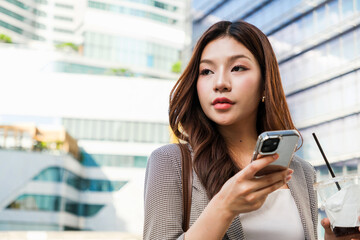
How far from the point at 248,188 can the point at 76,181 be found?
32959 mm

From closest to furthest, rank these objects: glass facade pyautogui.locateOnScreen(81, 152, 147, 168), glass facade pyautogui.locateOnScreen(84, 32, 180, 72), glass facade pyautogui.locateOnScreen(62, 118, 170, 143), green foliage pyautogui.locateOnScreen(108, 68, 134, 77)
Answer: glass facade pyautogui.locateOnScreen(62, 118, 170, 143) → glass facade pyautogui.locateOnScreen(81, 152, 147, 168) → green foliage pyautogui.locateOnScreen(108, 68, 134, 77) → glass facade pyautogui.locateOnScreen(84, 32, 180, 72)

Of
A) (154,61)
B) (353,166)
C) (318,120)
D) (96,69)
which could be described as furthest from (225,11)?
(154,61)

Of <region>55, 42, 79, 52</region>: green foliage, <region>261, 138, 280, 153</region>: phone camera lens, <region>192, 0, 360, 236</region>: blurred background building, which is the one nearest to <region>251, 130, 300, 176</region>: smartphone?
<region>261, 138, 280, 153</region>: phone camera lens

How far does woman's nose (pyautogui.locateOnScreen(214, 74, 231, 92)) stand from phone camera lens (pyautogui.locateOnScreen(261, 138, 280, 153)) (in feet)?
1.18

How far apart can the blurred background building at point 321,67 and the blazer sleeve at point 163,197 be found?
13473mm

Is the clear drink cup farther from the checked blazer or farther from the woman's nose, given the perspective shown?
the woman's nose

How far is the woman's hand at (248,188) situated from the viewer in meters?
0.78

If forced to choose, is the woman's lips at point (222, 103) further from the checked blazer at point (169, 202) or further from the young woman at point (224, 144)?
the checked blazer at point (169, 202)

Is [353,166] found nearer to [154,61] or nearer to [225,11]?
[225,11]

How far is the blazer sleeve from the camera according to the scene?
94cm

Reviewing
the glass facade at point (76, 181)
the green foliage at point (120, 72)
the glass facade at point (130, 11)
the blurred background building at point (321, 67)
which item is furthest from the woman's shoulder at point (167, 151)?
the glass facade at point (130, 11)

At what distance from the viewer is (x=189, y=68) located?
120 cm

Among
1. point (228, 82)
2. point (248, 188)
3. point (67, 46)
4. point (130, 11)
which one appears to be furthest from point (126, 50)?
point (248, 188)

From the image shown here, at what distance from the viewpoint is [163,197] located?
98 cm
